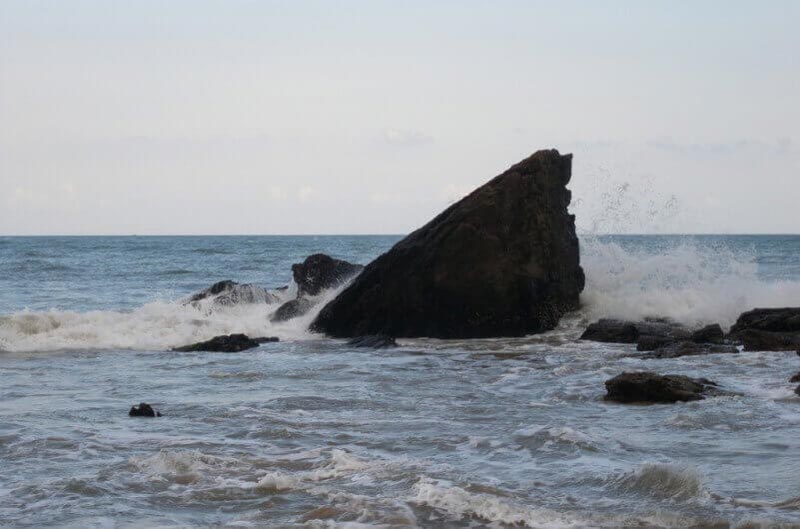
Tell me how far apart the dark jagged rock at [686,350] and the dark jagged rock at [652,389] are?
3.64m

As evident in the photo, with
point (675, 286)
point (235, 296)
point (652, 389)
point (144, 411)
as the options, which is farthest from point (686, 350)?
point (235, 296)

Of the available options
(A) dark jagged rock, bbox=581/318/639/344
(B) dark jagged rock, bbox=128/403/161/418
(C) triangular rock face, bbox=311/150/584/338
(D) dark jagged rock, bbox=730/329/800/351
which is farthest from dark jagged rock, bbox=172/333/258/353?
(D) dark jagged rock, bbox=730/329/800/351

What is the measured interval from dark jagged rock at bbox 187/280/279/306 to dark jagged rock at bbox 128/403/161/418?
13.3m

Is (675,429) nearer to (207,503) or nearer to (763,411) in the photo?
(763,411)

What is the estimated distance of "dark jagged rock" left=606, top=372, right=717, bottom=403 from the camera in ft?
39.8

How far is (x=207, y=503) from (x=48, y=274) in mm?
39058

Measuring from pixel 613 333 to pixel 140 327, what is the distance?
954 cm

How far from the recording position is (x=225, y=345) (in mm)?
18812

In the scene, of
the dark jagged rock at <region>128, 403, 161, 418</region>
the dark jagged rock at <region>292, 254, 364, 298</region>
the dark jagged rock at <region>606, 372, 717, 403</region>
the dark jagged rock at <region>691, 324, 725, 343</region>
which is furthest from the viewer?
the dark jagged rock at <region>292, 254, 364, 298</region>

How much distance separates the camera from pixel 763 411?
37.6 feet

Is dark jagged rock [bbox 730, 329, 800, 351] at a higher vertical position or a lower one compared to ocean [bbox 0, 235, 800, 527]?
higher

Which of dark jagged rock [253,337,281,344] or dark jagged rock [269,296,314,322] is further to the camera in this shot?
dark jagged rock [269,296,314,322]

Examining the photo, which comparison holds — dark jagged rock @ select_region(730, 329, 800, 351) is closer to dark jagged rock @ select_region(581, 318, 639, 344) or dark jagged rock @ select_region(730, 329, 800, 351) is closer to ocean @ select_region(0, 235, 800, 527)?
ocean @ select_region(0, 235, 800, 527)

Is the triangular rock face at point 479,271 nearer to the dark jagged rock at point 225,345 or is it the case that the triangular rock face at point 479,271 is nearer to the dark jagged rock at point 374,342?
the dark jagged rock at point 374,342
